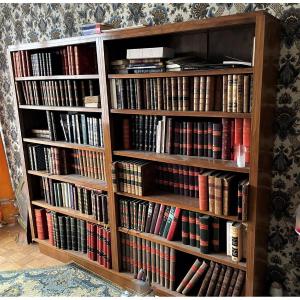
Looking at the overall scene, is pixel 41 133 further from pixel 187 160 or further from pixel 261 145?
pixel 261 145

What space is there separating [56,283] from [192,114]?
Answer: 161 cm

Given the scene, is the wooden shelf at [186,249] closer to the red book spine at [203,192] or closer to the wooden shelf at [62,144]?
the red book spine at [203,192]

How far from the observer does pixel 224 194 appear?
67.7 inches

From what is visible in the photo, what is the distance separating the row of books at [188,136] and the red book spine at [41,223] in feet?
3.72

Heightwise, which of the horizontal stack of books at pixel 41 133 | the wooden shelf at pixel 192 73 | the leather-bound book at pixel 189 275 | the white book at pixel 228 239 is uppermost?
the wooden shelf at pixel 192 73

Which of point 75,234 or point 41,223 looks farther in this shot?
point 41,223

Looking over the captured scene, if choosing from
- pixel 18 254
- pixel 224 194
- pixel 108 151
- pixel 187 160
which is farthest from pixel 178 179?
pixel 18 254

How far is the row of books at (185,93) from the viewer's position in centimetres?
160

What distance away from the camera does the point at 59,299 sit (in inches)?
80.2

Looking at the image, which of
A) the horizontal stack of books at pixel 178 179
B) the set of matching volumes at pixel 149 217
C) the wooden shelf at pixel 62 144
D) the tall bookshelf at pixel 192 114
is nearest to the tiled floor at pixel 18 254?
the tall bookshelf at pixel 192 114

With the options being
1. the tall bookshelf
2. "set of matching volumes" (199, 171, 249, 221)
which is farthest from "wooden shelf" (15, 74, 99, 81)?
"set of matching volumes" (199, 171, 249, 221)

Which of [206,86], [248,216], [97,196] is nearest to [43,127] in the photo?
[97,196]

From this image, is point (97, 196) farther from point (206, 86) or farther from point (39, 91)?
point (206, 86)

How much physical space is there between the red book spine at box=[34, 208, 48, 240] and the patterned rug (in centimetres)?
33
